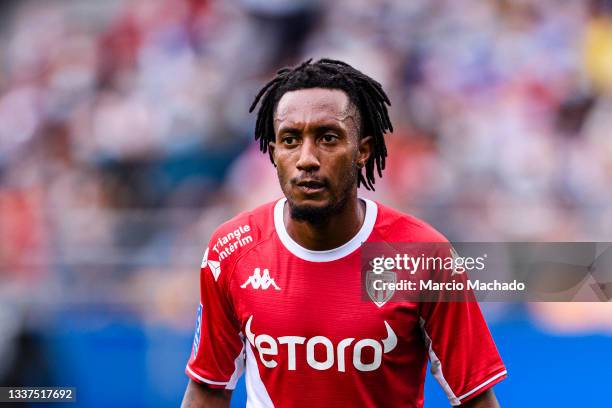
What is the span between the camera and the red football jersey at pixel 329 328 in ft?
10.8

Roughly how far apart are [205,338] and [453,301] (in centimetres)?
98

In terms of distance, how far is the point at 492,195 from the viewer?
24.4 feet

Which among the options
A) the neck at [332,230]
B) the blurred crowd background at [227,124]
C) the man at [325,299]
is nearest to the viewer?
the man at [325,299]

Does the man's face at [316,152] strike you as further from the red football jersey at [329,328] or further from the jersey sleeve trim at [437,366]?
the jersey sleeve trim at [437,366]

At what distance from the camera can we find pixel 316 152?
→ 321cm

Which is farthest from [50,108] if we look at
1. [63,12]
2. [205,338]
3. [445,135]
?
[205,338]

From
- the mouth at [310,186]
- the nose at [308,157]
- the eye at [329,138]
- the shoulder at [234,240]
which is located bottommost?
the shoulder at [234,240]

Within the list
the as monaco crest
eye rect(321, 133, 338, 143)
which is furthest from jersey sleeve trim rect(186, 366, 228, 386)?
eye rect(321, 133, 338, 143)

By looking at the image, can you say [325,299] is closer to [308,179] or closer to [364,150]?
[308,179]

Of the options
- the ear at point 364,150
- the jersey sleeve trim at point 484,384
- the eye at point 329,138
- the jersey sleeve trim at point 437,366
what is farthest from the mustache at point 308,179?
the jersey sleeve trim at point 484,384

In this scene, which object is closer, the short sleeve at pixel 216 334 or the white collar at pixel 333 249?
the white collar at pixel 333 249

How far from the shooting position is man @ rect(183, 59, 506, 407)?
327 cm

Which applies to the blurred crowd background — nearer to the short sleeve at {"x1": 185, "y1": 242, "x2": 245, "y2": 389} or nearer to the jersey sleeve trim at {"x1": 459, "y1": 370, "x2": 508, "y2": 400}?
the short sleeve at {"x1": 185, "y1": 242, "x2": 245, "y2": 389}

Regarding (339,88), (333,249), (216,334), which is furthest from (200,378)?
(339,88)
